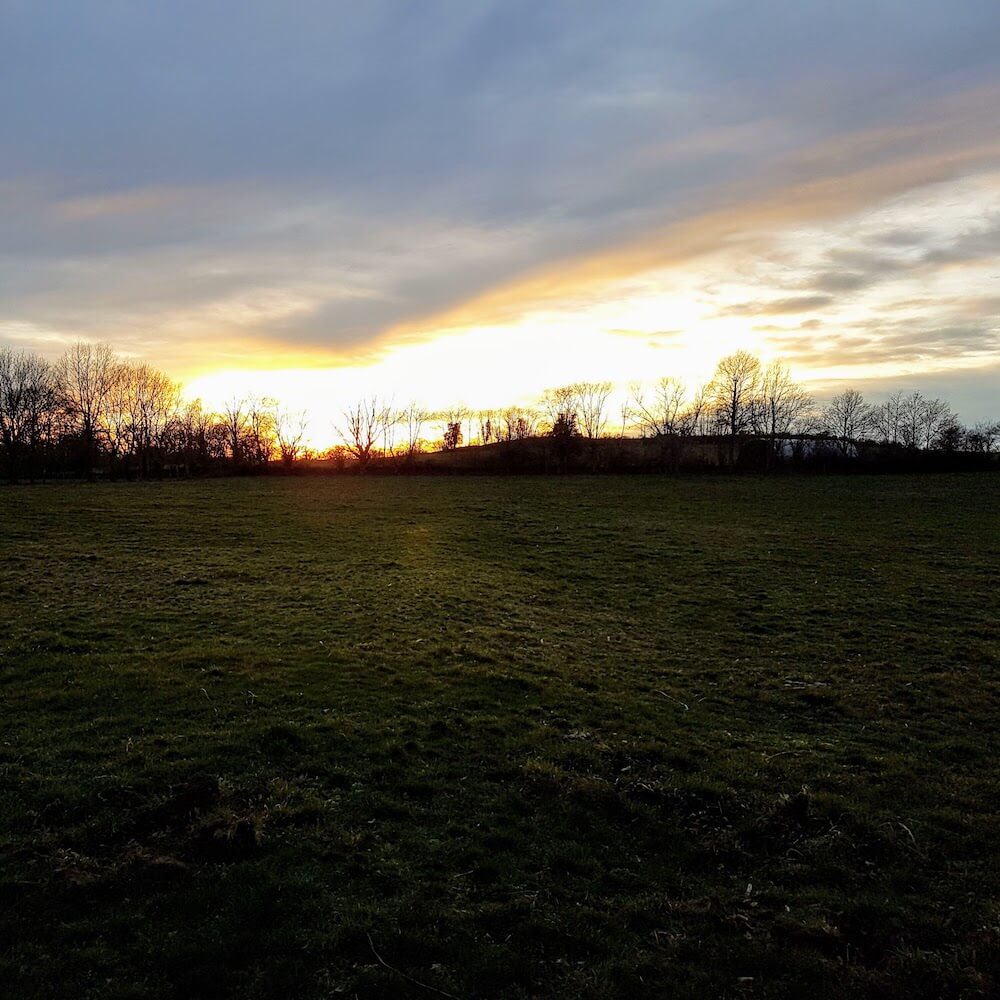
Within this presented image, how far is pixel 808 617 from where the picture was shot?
1880 cm

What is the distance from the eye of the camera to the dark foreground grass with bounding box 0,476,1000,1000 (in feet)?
16.9

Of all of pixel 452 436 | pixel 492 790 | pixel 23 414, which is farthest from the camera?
pixel 452 436

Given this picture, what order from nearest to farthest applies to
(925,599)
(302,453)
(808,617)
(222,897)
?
(222,897)
(808,617)
(925,599)
(302,453)

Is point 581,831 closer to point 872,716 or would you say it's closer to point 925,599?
point 872,716

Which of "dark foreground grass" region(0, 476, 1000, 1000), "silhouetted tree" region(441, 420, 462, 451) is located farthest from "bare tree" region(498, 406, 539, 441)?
"dark foreground grass" region(0, 476, 1000, 1000)

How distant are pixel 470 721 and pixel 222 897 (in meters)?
5.13

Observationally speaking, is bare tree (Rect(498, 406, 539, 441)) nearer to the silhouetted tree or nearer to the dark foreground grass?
the silhouetted tree

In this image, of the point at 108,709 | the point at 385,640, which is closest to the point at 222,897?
the point at 108,709

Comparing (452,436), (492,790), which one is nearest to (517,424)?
(452,436)

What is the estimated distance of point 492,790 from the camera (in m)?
8.10

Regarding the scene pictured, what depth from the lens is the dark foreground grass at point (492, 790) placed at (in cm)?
516

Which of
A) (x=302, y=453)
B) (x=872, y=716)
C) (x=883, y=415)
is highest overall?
(x=883, y=415)

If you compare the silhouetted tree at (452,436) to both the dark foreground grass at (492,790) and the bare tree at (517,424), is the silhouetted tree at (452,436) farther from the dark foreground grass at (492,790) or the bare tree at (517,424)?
the dark foreground grass at (492,790)

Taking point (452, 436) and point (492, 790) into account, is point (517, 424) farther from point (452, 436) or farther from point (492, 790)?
point (492, 790)
